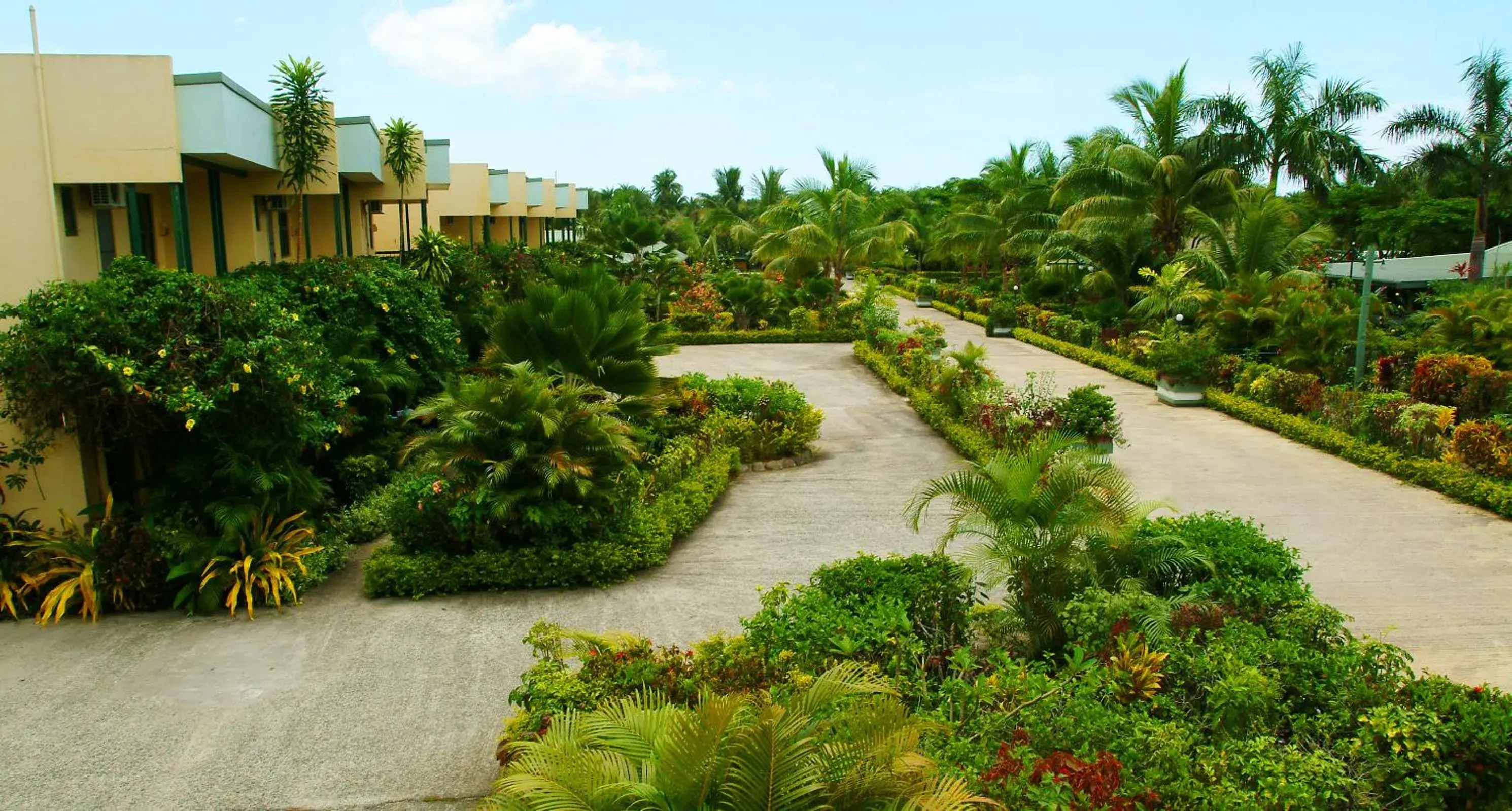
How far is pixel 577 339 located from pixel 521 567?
11.3 feet

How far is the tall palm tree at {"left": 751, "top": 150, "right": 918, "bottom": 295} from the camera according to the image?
105 ft

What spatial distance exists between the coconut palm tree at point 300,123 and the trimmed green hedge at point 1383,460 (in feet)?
45.3

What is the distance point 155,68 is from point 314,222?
323 inches

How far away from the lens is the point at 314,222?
1778 cm

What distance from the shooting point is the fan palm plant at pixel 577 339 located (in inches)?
470

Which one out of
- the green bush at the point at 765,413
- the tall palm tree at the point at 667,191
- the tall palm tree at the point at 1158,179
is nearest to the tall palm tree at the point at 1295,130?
the tall palm tree at the point at 1158,179

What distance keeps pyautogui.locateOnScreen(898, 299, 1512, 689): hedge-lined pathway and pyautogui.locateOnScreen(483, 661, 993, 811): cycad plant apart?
4117 millimetres

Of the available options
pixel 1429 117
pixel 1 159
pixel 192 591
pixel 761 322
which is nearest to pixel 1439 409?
pixel 192 591

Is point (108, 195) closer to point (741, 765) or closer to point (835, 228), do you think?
point (741, 765)

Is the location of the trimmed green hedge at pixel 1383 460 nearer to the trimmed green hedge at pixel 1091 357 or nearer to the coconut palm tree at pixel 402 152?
the trimmed green hedge at pixel 1091 357

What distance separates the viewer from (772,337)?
30.2m

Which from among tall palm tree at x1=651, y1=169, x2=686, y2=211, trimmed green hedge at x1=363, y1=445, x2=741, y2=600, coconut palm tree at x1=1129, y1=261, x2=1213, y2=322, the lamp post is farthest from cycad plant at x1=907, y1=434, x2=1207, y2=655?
tall palm tree at x1=651, y1=169, x2=686, y2=211

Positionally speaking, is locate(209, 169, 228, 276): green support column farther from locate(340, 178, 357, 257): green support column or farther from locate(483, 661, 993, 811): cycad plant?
locate(483, 661, 993, 811): cycad plant

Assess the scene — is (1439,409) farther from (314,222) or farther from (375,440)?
(314,222)
